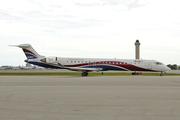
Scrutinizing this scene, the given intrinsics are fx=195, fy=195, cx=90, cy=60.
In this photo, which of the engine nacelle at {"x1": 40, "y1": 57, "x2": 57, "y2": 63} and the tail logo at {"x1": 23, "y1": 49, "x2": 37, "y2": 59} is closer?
the engine nacelle at {"x1": 40, "y1": 57, "x2": 57, "y2": 63}

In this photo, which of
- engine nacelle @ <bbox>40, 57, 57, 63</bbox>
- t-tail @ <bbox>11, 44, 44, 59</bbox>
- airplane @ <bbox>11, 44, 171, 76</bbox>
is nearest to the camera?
engine nacelle @ <bbox>40, 57, 57, 63</bbox>

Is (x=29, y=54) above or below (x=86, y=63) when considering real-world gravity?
above

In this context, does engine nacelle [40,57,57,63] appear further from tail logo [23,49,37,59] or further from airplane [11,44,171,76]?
tail logo [23,49,37,59]

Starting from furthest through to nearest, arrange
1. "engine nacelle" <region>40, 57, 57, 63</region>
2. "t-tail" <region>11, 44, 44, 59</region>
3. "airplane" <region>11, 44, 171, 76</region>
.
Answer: "t-tail" <region>11, 44, 44, 59</region> < "airplane" <region>11, 44, 171, 76</region> < "engine nacelle" <region>40, 57, 57, 63</region>

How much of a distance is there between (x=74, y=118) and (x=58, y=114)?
675 millimetres

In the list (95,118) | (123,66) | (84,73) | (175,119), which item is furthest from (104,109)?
(123,66)

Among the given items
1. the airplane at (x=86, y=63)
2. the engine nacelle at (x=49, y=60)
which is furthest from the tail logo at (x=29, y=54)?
the engine nacelle at (x=49, y=60)

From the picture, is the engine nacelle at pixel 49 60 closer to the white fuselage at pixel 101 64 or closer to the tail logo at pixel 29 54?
the white fuselage at pixel 101 64

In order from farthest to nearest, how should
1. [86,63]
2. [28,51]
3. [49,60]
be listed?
[28,51]
[86,63]
[49,60]

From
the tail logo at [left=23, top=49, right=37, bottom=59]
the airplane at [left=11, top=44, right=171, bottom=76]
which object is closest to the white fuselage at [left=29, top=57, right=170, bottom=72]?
the airplane at [left=11, top=44, right=171, bottom=76]

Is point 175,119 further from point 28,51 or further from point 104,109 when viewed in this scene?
point 28,51

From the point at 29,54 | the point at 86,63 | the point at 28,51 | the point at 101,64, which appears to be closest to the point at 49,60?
the point at 29,54

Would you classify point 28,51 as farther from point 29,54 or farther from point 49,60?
point 49,60

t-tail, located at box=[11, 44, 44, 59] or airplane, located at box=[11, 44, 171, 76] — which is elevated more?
t-tail, located at box=[11, 44, 44, 59]
